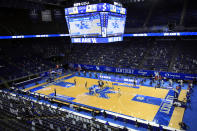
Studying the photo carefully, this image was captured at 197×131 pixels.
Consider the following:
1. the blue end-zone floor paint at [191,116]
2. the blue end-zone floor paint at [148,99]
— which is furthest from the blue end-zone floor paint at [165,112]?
the blue end-zone floor paint at [191,116]

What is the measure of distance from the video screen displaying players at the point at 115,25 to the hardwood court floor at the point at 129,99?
9516 millimetres

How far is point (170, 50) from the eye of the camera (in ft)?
120

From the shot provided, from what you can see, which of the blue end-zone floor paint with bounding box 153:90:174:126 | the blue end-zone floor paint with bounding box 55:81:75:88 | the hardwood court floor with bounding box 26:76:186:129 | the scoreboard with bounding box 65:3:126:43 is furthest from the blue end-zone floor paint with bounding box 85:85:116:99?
the scoreboard with bounding box 65:3:126:43

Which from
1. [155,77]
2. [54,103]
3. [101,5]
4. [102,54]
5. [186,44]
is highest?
[101,5]

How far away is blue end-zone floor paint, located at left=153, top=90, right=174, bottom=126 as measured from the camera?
16.6 m

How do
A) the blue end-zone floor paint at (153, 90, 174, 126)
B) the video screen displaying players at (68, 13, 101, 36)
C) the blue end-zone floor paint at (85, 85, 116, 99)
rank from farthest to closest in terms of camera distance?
the blue end-zone floor paint at (85, 85, 116, 99)
the video screen displaying players at (68, 13, 101, 36)
the blue end-zone floor paint at (153, 90, 174, 126)

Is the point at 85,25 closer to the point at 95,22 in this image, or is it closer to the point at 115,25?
the point at 95,22

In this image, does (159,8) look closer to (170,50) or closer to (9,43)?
(170,50)

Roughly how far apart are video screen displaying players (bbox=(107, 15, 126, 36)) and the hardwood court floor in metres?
9.52

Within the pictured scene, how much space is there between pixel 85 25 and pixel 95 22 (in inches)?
73.7

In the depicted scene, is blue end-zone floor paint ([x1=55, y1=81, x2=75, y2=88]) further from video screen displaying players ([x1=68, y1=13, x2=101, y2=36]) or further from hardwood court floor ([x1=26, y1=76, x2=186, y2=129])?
video screen displaying players ([x1=68, y1=13, x2=101, y2=36])

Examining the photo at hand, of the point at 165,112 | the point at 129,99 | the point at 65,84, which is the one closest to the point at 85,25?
the point at 129,99

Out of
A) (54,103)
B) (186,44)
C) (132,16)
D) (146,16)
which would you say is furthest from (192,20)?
(54,103)

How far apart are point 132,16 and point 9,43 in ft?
109
